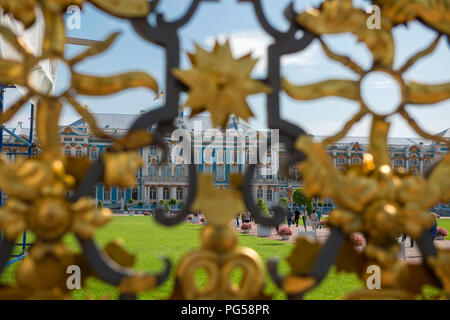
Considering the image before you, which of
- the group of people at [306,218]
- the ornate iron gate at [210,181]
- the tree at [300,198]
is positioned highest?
the ornate iron gate at [210,181]

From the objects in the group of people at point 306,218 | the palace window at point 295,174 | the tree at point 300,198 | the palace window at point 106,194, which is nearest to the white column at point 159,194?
the palace window at point 106,194

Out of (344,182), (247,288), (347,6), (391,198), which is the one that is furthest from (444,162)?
(247,288)

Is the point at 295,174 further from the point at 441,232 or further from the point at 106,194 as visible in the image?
the point at 106,194

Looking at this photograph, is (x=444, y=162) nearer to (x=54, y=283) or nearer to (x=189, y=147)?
(x=189, y=147)

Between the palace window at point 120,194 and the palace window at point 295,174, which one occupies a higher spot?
the palace window at point 295,174

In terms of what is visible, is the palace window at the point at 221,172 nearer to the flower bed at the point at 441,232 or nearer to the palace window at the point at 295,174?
the flower bed at the point at 441,232

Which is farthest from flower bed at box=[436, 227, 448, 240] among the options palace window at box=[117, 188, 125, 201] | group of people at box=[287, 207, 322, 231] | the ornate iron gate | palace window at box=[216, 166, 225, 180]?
palace window at box=[117, 188, 125, 201]

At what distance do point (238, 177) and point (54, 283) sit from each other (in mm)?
693

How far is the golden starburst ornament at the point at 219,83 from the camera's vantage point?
1186 millimetres

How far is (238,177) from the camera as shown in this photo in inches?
49.8

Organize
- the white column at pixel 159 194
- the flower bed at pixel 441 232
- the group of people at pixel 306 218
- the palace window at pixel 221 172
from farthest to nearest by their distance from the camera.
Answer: the white column at pixel 159 194
the palace window at pixel 221 172
the group of people at pixel 306 218
the flower bed at pixel 441 232

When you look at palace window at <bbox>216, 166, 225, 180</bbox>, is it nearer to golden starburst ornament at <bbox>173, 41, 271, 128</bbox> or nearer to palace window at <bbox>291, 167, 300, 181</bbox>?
palace window at <bbox>291, 167, 300, 181</bbox>

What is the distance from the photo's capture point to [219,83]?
1.22 metres

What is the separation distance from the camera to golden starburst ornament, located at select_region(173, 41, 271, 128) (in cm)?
119
